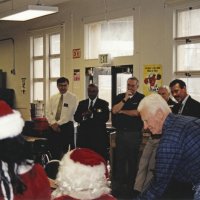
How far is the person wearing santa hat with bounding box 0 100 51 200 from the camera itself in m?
2.01

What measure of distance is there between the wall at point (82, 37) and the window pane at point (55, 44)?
→ 0.30 metres

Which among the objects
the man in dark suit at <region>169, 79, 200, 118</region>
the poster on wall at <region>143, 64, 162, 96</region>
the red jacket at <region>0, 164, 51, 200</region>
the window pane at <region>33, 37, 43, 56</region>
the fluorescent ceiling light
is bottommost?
the red jacket at <region>0, 164, 51, 200</region>

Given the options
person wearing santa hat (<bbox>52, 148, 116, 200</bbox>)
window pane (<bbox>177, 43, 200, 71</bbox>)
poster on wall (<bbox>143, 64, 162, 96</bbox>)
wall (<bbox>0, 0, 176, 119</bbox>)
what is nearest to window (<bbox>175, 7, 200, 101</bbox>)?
window pane (<bbox>177, 43, 200, 71</bbox>)

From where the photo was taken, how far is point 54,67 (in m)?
9.36

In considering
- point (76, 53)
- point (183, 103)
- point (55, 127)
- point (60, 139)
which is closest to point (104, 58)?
point (76, 53)

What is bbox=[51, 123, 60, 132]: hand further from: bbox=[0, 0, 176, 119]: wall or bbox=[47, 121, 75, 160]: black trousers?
bbox=[0, 0, 176, 119]: wall

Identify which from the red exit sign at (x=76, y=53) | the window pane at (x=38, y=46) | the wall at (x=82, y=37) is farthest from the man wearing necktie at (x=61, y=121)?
the window pane at (x=38, y=46)

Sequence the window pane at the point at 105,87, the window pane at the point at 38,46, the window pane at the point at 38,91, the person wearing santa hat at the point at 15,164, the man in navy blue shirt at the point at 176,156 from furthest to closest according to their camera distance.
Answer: the window pane at the point at 38,91 < the window pane at the point at 38,46 < the window pane at the point at 105,87 < the man in navy blue shirt at the point at 176,156 < the person wearing santa hat at the point at 15,164

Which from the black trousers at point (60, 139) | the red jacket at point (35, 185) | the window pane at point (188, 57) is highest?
the window pane at point (188, 57)

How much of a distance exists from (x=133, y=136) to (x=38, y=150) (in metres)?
1.68

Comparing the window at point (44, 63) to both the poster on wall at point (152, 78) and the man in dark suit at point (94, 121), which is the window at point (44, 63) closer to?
the man in dark suit at point (94, 121)

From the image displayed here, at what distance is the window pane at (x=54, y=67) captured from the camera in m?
A: 9.23

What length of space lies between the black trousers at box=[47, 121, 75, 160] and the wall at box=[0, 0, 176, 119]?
112cm

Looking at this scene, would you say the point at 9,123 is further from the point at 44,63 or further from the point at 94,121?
the point at 44,63
